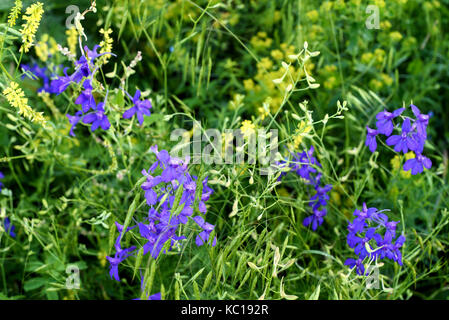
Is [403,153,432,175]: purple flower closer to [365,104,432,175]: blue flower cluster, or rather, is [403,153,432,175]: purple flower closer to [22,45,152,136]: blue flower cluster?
[365,104,432,175]: blue flower cluster

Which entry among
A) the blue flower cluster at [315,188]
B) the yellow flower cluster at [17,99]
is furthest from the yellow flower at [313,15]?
the yellow flower cluster at [17,99]

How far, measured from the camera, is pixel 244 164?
4.54 ft

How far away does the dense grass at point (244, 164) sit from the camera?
1429mm

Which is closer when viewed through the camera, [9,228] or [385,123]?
[385,123]

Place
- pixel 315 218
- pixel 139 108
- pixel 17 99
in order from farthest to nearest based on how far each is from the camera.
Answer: pixel 315 218 → pixel 139 108 → pixel 17 99

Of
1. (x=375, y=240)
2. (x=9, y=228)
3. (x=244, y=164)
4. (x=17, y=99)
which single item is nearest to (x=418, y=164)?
(x=375, y=240)

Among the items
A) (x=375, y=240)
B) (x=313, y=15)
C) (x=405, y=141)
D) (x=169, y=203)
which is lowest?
(x=375, y=240)

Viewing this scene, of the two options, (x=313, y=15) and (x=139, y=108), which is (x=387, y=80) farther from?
(x=139, y=108)

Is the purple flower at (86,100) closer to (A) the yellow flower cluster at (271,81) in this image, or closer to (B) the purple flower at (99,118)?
(B) the purple flower at (99,118)

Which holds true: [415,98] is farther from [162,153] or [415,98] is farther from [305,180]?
[162,153]

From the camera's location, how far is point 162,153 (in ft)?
4.02

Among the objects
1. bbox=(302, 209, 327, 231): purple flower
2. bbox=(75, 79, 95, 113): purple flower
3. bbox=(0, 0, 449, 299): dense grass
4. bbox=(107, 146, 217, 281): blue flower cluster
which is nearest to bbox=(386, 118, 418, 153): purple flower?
bbox=(0, 0, 449, 299): dense grass

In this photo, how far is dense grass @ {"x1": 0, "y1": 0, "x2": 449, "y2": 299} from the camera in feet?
4.69
